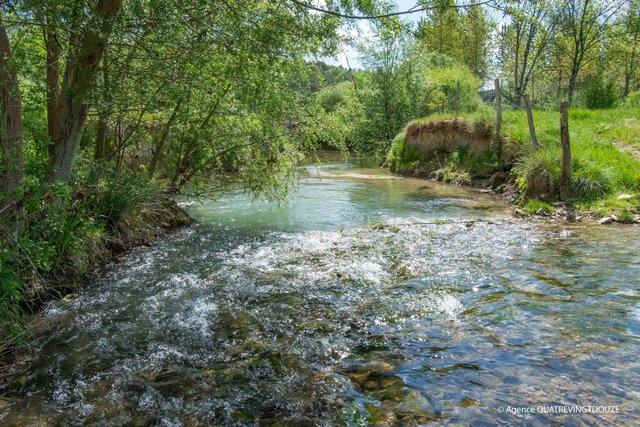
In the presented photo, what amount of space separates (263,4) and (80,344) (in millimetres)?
5863

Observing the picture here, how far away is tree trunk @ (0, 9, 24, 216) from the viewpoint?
196 inches

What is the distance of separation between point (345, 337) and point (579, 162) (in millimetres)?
10801

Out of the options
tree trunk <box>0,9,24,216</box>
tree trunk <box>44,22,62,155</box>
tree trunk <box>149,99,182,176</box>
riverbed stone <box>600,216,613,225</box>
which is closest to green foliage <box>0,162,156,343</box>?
tree trunk <box>0,9,24,216</box>

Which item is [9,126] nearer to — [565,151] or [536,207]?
[536,207]

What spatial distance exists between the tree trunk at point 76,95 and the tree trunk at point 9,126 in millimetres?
537

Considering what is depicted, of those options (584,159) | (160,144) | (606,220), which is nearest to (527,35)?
(584,159)

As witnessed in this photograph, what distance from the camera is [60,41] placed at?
5.95 meters

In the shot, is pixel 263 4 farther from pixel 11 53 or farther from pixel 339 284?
pixel 339 284

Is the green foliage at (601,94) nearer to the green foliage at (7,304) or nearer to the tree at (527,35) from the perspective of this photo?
the tree at (527,35)

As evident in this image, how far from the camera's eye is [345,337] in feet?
15.6

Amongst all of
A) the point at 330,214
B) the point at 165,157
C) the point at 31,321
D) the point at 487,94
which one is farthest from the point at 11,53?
the point at 487,94

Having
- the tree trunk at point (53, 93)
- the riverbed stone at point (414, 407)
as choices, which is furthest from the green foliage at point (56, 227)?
the riverbed stone at point (414, 407)

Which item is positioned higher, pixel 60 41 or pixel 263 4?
pixel 263 4

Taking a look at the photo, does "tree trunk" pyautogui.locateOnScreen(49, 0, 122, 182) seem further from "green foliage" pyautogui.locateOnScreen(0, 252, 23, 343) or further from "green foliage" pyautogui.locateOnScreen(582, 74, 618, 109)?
"green foliage" pyautogui.locateOnScreen(582, 74, 618, 109)
